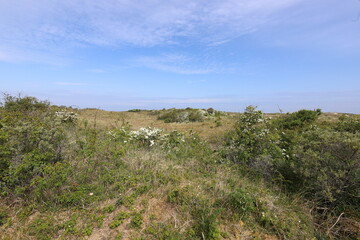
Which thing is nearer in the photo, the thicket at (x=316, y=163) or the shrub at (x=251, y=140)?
the thicket at (x=316, y=163)

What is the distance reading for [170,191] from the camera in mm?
3598

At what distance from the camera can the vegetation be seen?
9.76 ft

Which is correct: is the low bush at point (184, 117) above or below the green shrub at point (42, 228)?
above

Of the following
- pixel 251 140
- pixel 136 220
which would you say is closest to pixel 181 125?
pixel 251 140

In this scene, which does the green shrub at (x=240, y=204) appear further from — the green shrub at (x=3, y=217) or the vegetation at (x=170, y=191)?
the green shrub at (x=3, y=217)

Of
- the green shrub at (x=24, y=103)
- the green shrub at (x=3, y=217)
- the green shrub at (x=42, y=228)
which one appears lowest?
the green shrub at (x=42, y=228)

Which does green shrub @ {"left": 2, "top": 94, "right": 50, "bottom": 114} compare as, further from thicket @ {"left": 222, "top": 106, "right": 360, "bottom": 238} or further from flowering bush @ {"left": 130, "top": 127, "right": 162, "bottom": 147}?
thicket @ {"left": 222, "top": 106, "right": 360, "bottom": 238}

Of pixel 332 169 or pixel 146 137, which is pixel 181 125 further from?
pixel 332 169

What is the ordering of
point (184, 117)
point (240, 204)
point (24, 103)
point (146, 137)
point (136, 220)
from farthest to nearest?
point (184, 117) < point (24, 103) < point (146, 137) < point (240, 204) < point (136, 220)

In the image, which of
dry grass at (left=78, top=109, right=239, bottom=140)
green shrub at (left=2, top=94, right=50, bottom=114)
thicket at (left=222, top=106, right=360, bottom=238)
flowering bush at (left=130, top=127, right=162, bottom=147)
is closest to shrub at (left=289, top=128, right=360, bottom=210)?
thicket at (left=222, top=106, right=360, bottom=238)

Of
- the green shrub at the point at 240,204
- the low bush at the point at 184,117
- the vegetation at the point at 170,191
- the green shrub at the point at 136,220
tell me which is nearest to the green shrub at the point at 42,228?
the vegetation at the point at 170,191

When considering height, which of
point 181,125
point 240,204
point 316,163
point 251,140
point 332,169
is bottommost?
point 240,204

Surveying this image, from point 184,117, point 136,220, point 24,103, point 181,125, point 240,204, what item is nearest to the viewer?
point 136,220

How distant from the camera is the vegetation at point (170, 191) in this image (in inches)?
117
